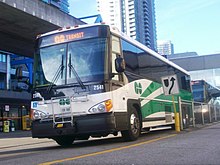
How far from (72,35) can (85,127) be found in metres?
2.77

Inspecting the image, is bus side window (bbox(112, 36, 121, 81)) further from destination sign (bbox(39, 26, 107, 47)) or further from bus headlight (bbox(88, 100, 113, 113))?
bus headlight (bbox(88, 100, 113, 113))

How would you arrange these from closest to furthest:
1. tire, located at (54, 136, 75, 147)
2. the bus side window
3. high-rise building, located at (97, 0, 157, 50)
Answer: the bus side window
tire, located at (54, 136, 75, 147)
high-rise building, located at (97, 0, 157, 50)

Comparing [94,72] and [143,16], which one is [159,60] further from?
[143,16]

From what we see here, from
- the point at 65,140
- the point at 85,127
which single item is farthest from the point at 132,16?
the point at 85,127

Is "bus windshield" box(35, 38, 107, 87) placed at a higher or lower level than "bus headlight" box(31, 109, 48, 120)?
higher

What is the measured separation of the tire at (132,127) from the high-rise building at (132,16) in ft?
307

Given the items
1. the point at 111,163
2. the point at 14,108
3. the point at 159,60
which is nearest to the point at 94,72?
the point at 111,163

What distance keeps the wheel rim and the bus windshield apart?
192 cm

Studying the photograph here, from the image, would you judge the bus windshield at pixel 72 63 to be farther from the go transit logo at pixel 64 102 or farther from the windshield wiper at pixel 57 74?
the go transit logo at pixel 64 102

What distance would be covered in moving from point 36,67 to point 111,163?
5086 millimetres

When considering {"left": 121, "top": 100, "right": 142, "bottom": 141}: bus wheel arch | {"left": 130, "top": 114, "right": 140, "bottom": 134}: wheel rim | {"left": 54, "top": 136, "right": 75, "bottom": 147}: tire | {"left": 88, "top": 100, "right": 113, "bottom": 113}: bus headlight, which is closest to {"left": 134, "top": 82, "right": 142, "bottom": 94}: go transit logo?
{"left": 121, "top": 100, "right": 142, "bottom": 141}: bus wheel arch

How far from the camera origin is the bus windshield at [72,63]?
950cm

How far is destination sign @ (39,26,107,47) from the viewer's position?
986 centimetres

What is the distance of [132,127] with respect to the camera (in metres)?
10.5
